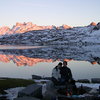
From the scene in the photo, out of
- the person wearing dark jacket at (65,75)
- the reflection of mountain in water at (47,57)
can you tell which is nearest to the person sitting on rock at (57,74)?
the person wearing dark jacket at (65,75)

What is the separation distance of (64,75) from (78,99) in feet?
12.5

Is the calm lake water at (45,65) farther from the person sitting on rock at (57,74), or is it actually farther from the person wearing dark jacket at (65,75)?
the person wearing dark jacket at (65,75)

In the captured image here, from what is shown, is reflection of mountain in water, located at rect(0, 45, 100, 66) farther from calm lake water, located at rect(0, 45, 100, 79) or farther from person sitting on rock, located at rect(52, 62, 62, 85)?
person sitting on rock, located at rect(52, 62, 62, 85)

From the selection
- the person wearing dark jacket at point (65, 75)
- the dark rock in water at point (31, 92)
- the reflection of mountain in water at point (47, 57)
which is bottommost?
the dark rock in water at point (31, 92)

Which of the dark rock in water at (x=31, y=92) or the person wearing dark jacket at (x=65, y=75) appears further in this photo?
the person wearing dark jacket at (x=65, y=75)

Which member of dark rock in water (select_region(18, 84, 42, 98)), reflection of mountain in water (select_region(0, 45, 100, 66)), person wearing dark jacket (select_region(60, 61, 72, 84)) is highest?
reflection of mountain in water (select_region(0, 45, 100, 66))

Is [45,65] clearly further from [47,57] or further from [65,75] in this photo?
[65,75]

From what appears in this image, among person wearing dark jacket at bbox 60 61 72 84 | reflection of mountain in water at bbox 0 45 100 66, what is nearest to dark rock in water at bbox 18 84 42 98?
person wearing dark jacket at bbox 60 61 72 84

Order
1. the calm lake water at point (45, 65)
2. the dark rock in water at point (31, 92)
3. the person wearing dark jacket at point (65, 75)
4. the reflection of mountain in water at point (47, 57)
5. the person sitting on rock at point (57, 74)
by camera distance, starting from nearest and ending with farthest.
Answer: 1. the dark rock in water at point (31, 92)
2. the person wearing dark jacket at point (65, 75)
3. the person sitting on rock at point (57, 74)
4. the calm lake water at point (45, 65)
5. the reflection of mountain in water at point (47, 57)

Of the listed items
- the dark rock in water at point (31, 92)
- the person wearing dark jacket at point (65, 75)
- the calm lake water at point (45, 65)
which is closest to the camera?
the dark rock in water at point (31, 92)

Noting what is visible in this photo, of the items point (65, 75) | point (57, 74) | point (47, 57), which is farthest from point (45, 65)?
point (65, 75)

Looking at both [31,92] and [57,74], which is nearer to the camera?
[31,92]

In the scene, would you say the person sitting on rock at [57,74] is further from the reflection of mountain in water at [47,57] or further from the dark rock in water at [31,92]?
the reflection of mountain in water at [47,57]

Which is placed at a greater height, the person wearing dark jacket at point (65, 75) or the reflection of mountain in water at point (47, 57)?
the reflection of mountain in water at point (47, 57)
